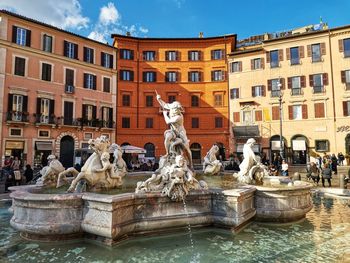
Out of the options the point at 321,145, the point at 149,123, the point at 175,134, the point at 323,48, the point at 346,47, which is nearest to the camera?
the point at 175,134

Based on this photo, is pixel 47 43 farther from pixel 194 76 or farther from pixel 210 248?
pixel 210 248

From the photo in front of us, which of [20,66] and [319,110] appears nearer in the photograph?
[20,66]

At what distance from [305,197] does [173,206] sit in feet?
10.9

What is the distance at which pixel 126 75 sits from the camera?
3475 cm

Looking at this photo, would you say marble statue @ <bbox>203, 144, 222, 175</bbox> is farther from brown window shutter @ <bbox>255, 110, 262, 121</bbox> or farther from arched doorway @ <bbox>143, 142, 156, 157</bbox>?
arched doorway @ <bbox>143, 142, 156, 157</bbox>

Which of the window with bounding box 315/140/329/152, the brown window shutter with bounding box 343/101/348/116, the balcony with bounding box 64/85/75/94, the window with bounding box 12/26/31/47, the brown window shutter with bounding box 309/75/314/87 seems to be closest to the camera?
the window with bounding box 12/26/31/47

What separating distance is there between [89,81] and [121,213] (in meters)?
28.9

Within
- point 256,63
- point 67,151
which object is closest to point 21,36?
point 67,151

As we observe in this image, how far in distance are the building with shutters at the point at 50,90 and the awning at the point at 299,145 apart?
20677 mm

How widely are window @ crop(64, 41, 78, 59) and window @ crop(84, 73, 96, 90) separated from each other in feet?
7.71

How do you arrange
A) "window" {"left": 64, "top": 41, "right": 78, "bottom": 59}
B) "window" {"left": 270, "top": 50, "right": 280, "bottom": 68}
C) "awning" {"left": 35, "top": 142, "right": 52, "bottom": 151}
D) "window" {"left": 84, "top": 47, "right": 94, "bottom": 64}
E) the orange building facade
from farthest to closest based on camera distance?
the orange building facade → "window" {"left": 270, "top": 50, "right": 280, "bottom": 68} → "window" {"left": 84, "top": 47, "right": 94, "bottom": 64} → "window" {"left": 64, "top": 41, "right": 78, "bottom": 59} → "awning" {"left": 35, "top": 142, "right": 52, "bottom": 151}

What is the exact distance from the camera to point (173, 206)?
5.35 meters

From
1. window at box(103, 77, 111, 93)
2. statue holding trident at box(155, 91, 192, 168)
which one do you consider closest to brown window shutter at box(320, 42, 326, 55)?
window at box(103, 77, 111, 93)

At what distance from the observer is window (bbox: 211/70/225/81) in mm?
35219
